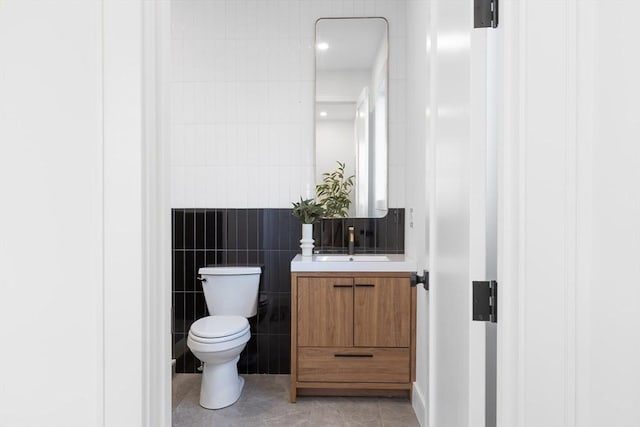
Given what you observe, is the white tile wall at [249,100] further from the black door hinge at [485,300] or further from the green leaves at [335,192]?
the black door hinge at [485,300]

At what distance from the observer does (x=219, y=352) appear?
2355 mm

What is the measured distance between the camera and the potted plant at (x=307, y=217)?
2.81 metres

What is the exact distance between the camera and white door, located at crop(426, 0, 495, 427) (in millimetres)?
901

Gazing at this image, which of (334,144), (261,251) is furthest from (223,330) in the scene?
(334,144)

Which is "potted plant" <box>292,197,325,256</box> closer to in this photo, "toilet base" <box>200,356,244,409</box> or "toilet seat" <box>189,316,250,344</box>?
"toilet seat" <box>189,316,250,344</box>

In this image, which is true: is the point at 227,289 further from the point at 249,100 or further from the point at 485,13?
the point at 485,13

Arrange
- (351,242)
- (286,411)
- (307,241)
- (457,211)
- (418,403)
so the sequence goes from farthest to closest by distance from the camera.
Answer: (351,242) → (307,241) → (286,411) → (418,403) → (457,211)

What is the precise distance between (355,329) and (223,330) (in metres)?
0.79

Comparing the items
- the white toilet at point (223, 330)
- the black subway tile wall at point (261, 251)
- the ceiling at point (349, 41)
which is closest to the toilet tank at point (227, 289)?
the white toilet at point (223, 330)
